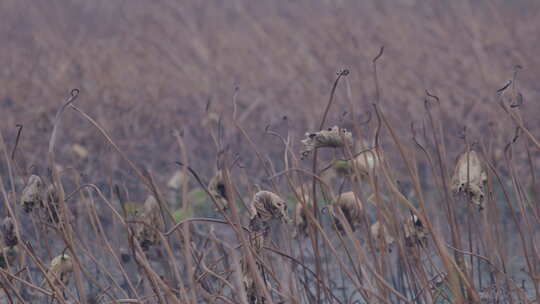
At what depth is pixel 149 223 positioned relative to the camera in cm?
118

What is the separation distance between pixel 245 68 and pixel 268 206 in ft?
9.15

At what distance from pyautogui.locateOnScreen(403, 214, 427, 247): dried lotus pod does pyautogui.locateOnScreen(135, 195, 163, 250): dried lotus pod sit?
15.7 inches

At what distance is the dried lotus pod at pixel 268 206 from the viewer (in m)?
1.02

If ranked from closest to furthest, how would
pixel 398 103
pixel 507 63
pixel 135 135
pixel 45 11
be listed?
pixel 135 135 → pixel 398 103 → pixel 507 63 → pixel 45 11

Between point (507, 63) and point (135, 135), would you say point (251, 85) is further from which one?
point (507, 63)

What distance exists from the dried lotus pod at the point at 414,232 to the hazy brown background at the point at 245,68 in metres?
1.24

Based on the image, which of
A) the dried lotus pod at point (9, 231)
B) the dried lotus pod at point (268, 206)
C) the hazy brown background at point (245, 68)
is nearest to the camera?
the dried lotus pod at point (268, 206)

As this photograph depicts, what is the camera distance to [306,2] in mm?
5098

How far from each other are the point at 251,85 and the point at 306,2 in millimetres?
1704

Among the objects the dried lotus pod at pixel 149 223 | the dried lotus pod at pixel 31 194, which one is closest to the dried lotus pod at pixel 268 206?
the dried lotus pod at pixel 149 223

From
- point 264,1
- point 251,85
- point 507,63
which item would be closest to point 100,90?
point 251,85

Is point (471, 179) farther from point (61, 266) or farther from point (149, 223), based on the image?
point (61, 266)

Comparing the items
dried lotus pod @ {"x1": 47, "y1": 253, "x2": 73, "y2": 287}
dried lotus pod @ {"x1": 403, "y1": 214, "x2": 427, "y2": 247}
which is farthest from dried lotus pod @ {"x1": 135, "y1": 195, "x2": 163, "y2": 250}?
dried lotus pod @ {"x1": 403, "y1": 214, "x2": 427, "y2": 247}

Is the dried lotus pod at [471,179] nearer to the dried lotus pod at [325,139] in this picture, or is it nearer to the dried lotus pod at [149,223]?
the dried lotus pod at [325,139]
